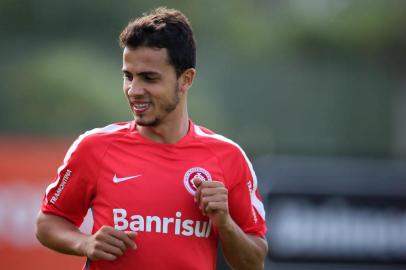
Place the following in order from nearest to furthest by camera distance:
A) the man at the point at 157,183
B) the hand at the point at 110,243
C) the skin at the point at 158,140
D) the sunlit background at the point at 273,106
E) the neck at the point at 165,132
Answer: the hand at the point at 110,243, the skin at the point at 158,140, the man at the point at 157,183, the neck at the point at 165,132, the sunlit background at the point at 273,106

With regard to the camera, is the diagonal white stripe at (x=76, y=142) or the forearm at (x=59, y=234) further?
the diagonal white stripe at (x=76, y=142)

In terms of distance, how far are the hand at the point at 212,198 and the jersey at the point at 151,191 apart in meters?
0.20

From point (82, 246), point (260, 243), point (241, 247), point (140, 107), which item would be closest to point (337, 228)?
point (260, 243)

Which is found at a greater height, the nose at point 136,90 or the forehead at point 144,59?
the forehead at point 144,59

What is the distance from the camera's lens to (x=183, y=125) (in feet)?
16.3

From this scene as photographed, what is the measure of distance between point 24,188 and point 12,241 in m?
0.58

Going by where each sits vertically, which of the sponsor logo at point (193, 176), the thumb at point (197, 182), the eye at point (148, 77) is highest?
the eye at point (148, 77)

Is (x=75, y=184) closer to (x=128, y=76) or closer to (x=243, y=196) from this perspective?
(x=128, y=76)

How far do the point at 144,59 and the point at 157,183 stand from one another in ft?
1.95

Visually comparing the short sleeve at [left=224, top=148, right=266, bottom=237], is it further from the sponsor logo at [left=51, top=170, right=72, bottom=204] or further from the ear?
the sponsor logo at [left=51, top=170, right=72, bottom=204]

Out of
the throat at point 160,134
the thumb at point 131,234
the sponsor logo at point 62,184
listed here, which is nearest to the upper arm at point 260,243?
the throat at point 160,134

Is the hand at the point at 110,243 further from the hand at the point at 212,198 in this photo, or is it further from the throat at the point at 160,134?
the throat at the point at 160,134

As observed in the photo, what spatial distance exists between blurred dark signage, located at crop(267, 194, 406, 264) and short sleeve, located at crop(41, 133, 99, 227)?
14.3 feet

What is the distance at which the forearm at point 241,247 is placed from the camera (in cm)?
466
